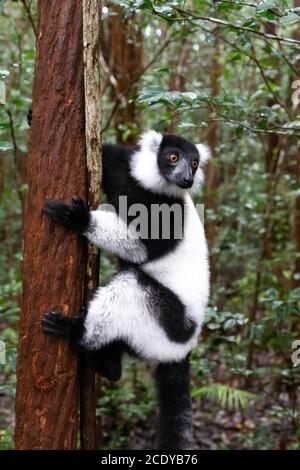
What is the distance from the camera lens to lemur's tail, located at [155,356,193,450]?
366 cm

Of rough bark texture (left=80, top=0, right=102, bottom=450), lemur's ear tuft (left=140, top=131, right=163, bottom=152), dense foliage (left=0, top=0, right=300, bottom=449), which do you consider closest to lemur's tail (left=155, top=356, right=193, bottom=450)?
rough bark texture (left=80, top=0, right=102, bottom=450)

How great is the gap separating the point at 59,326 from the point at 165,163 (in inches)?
60.0

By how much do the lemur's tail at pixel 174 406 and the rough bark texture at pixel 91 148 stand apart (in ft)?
1.83

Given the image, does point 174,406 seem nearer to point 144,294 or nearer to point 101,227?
point 144,294

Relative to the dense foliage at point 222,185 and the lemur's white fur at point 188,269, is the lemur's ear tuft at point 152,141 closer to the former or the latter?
the dense foliage at point 222,185

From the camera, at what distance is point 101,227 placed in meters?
3.34

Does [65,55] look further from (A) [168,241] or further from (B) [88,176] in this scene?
(A) [168,241]

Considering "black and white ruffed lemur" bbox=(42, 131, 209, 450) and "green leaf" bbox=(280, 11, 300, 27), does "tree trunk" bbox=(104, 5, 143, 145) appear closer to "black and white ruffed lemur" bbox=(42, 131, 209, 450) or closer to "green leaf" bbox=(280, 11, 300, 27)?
"black and white ruffed lemur" bbox=(42, 131, 209, 450)

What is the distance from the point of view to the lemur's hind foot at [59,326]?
2973mm

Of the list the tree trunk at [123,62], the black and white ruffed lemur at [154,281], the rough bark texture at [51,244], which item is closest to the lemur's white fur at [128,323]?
the black and white ruffed lemur at [154,281]

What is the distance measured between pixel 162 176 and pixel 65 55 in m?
1.18

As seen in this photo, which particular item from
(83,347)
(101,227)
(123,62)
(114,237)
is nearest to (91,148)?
(101,227)

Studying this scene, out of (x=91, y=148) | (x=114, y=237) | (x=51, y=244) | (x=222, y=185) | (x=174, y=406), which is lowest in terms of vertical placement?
(x=174, y=406)
